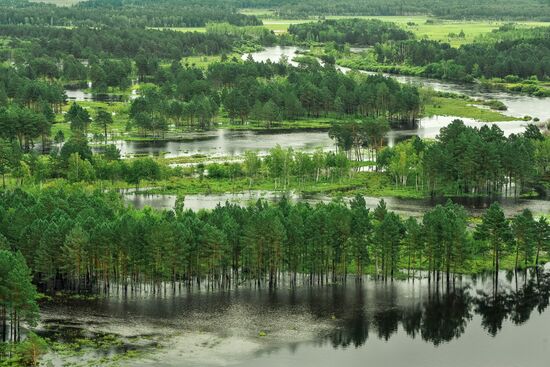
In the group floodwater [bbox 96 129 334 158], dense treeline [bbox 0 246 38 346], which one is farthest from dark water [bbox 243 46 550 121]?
dense treeline [bbox 0 246 38 346]

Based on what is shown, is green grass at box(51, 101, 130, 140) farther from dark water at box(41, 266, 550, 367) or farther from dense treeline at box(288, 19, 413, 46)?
dense treeline at box(288, 19, 413, 46)

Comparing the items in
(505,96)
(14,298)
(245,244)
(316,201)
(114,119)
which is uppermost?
(505,96)

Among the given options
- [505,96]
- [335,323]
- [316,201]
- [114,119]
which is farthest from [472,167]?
[505,96]

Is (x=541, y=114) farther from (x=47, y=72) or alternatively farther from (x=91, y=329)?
(x=91, y=329)

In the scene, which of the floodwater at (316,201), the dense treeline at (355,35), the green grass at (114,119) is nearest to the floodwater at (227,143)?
the green grass at (114,119)

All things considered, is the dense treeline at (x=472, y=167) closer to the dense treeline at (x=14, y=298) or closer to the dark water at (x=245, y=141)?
the dark water at (x=245, y=141)

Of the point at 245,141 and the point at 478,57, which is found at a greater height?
the point at 478,57

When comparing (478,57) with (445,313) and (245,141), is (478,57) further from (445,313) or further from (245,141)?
(445,313)
